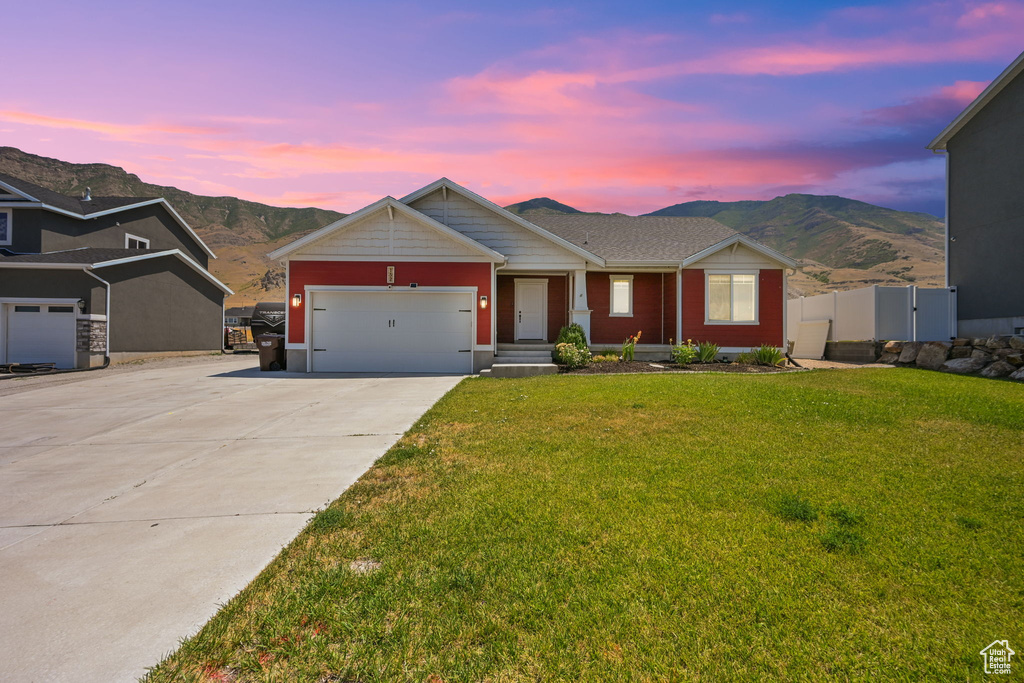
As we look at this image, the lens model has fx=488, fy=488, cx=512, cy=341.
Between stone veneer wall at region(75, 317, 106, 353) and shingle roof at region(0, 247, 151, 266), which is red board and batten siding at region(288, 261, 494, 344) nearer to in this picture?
stone veneer wall at region(75, 317, 106, 353)

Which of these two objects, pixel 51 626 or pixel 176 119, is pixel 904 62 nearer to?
pixel 51 626

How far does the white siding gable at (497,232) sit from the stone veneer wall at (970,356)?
10.1m

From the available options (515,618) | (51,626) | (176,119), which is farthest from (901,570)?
(176,119)

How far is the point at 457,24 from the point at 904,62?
1345cm

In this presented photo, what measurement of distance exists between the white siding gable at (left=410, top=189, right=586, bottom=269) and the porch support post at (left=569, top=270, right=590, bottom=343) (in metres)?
0.41

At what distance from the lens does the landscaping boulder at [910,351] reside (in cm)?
1441

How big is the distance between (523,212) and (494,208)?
203 ft

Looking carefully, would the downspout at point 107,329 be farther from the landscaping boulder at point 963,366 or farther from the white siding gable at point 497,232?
the landscaping boulder at point 963,366

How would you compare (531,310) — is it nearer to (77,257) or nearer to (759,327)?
(759,327)

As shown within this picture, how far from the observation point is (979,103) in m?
15.9

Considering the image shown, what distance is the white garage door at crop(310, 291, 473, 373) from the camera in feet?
50.2

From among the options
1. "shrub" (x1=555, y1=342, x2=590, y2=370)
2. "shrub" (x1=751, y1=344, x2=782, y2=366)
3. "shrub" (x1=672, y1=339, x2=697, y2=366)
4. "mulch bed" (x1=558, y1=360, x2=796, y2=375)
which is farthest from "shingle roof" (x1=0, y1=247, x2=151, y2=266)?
"shrub" (x1=751, y1=344, x2=782, y2=366)

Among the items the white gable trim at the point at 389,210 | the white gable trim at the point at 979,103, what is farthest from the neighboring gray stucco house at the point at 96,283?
the white gable trim at the point at 979,103

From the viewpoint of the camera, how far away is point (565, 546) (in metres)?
3.30
